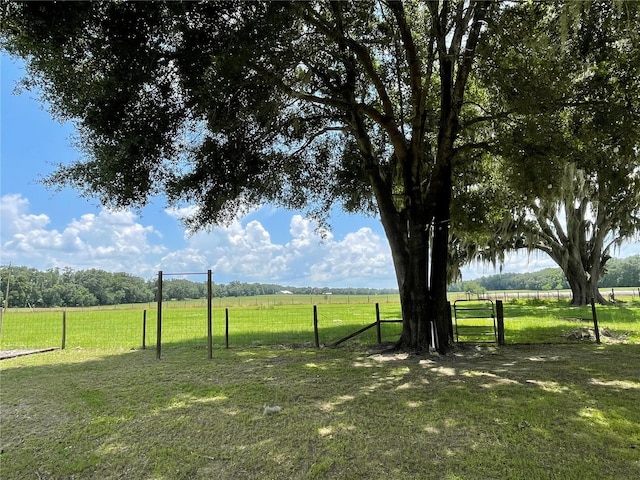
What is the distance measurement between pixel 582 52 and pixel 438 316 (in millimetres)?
5370

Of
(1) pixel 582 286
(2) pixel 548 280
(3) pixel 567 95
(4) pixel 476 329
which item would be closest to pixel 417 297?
(3) pixel 567 95

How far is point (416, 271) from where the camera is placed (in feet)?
28.7

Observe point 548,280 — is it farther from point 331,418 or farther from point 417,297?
point 331,418

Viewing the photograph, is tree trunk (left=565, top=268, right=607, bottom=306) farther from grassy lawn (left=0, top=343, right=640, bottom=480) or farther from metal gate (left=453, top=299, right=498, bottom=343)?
grassy lawn (left=0, top=343, right=640, bottom=480)

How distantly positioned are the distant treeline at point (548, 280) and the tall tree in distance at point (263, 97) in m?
54.9

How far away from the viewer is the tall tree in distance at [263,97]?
5.77 metres

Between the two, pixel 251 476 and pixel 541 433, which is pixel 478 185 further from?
pixel 251 476

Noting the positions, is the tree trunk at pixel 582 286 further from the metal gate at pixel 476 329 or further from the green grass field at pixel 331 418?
the green grass field at pixel 331 418

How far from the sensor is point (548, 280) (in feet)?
293

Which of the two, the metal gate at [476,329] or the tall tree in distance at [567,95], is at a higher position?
the tall tree in distance at [567,95]

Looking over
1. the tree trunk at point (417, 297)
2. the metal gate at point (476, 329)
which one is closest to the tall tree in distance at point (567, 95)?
the tree trunk at point (417, 297)

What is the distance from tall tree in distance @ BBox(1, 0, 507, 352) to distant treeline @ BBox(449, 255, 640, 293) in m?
54.9

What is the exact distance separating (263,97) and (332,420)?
5.56 meters

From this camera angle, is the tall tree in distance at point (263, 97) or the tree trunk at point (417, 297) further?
the tree trunk at point (417, 297)
